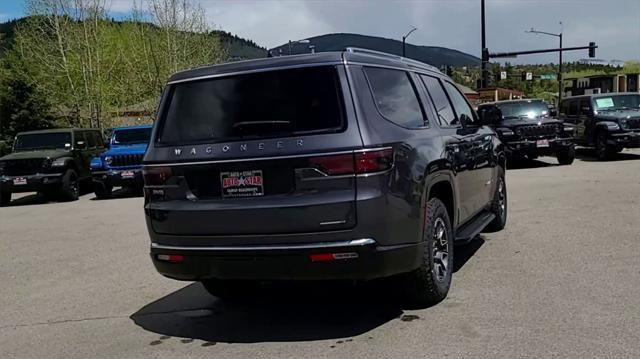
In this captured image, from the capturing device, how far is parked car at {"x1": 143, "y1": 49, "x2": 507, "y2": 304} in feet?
13.9

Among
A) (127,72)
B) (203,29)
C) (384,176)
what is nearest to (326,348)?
(384,176)

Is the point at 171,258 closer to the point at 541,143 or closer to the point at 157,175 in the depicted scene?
the point at 157,175

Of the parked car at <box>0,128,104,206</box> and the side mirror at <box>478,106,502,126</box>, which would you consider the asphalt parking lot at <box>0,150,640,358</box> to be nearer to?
the side mirror at <box>478,106,502,126</box>

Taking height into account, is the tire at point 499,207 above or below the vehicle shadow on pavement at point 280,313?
above

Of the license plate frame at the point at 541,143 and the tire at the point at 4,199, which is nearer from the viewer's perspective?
the license plate frame at the point at 541,143

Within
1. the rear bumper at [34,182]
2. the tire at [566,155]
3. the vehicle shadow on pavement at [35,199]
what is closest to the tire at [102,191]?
the rear bumper at [34,182]

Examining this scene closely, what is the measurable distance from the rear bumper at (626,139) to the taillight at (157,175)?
15.1 meters

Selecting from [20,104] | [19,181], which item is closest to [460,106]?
A: [19,181]

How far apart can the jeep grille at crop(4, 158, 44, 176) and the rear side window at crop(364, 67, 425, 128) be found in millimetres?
13242

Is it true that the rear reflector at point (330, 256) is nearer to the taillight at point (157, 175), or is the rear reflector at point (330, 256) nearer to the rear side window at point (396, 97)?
the rear side window at point (396, 97)

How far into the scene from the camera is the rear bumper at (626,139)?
16719mm

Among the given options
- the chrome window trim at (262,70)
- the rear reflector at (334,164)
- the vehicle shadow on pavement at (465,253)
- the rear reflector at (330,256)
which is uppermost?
the chrome window trim at (262,70)

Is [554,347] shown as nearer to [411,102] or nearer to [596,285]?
[596,285]

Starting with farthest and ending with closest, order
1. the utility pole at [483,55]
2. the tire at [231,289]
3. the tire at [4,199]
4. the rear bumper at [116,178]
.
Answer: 1. the utility pole at [483,55]
2. the tire at [4,199]
3. the rear bumper at [116,178]
4. the tire at [231,289]
